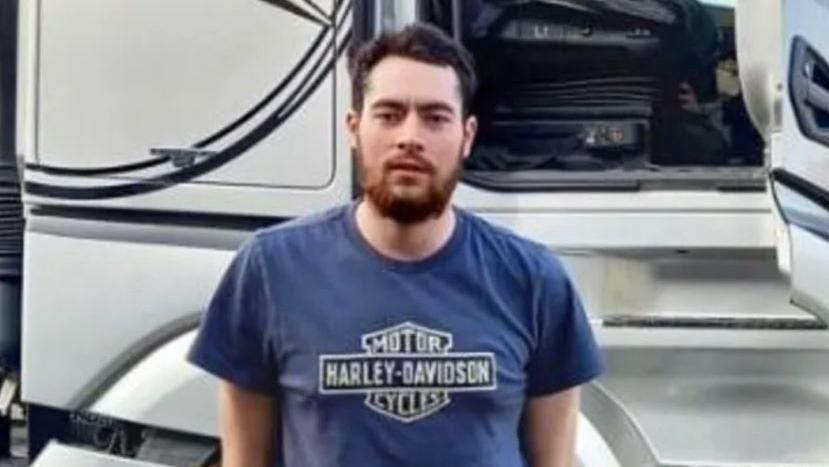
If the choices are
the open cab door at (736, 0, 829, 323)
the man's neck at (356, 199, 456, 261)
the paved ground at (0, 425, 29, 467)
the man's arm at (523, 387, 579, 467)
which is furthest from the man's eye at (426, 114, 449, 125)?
the paved ground at (0, 425, 29, 467)

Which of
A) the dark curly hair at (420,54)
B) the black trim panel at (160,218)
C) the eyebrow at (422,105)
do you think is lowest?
the black trim panel at (160,218)

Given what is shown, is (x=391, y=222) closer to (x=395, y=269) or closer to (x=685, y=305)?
(x=395, y=269)

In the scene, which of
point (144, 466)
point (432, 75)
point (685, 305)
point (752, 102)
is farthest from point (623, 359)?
point (432, 75)

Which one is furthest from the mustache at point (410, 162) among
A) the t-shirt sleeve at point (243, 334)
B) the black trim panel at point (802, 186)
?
the black trim panel at point (802, 186)

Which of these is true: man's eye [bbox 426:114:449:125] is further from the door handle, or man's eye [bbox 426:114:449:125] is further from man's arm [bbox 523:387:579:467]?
the door handle

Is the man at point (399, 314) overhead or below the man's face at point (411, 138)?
below

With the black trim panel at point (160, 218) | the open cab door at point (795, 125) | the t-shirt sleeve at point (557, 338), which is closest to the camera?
the t-shirt sleeve at point (557, 338)

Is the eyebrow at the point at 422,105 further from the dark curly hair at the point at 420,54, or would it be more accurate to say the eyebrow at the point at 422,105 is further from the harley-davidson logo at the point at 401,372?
the harley-davidson logo at the point at 401,372

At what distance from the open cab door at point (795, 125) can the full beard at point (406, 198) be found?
0.91m

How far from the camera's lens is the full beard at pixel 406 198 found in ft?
7.37

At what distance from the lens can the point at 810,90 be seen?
300 cm

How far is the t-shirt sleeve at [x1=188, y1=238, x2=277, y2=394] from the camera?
2.30 metres

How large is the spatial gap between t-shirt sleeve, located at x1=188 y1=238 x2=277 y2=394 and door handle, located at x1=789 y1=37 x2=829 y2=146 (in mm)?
1136

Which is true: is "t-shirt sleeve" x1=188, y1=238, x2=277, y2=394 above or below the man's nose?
below
